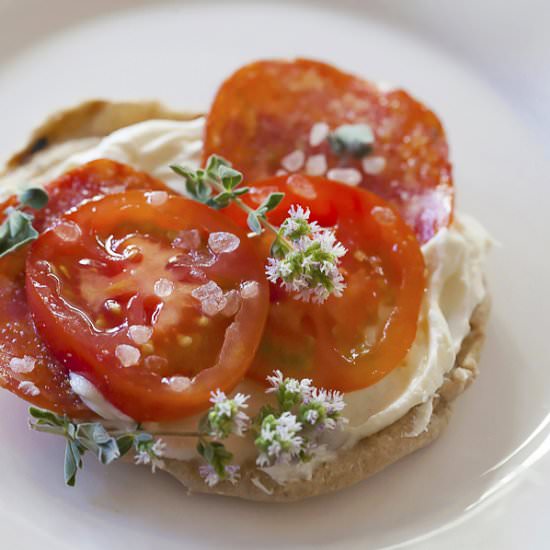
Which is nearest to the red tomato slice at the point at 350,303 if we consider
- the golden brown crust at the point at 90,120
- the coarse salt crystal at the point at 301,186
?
the coarse salt crystal at the point at 301,186

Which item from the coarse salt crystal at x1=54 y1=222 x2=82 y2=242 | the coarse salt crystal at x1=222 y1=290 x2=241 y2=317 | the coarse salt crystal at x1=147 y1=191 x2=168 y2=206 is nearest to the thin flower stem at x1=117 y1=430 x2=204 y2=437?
the coarse salt crystal at x1=222 y1=290 x2=241 y2=317

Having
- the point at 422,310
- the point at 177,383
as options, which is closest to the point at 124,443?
the point at 177,383

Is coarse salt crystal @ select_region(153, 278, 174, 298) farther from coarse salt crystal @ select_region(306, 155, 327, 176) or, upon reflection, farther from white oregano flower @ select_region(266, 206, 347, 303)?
coarse salt crystal @ select_region(306, 155, 327, 176)

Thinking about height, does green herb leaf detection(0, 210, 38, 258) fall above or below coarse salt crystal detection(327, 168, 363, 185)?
below

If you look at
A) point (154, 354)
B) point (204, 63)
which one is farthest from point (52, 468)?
point (204, 63)

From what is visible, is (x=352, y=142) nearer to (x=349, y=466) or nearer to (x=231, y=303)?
(x=231, y=303)

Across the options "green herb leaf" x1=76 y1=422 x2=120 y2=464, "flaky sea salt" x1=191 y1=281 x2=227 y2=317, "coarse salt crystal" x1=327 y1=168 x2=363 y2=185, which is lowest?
"green herb leaf" x1=76 y1=422 x2=120 y2=464
